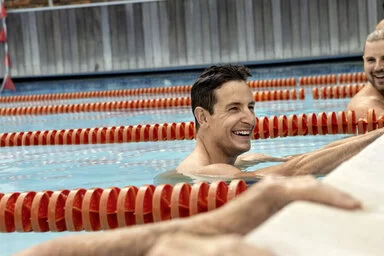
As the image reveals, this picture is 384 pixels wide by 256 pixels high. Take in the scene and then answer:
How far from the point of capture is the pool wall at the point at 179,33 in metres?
13.2

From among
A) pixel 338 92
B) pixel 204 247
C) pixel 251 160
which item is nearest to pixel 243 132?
pixel 251 160

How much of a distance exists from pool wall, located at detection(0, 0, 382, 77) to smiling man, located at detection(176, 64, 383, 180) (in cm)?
951

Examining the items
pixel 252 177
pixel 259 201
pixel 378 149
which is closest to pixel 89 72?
pixel 252 177

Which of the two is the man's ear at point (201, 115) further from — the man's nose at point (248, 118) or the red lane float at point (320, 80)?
the red lane float at point (320, 80)

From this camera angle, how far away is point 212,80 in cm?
396

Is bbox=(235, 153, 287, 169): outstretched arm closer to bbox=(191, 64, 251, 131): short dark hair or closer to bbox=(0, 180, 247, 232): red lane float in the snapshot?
bbox=(191, 64, 251, 131): short dark hair

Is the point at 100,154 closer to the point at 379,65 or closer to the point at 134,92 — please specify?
the point at 379,65

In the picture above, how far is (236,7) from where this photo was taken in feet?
44.4

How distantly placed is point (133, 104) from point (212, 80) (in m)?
5.05

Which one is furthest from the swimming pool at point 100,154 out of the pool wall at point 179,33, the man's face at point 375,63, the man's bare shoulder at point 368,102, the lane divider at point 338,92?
the pool wall at point 179,33

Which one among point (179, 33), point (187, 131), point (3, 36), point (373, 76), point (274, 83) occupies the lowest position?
point (187, 131)

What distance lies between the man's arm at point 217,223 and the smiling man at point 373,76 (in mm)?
3781

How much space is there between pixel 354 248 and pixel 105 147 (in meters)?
4.84

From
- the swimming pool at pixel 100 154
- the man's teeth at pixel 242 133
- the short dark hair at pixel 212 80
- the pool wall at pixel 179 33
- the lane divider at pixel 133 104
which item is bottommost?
the swimming pool at pixel 100 154
